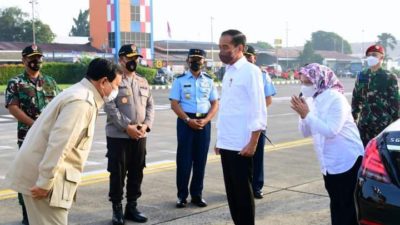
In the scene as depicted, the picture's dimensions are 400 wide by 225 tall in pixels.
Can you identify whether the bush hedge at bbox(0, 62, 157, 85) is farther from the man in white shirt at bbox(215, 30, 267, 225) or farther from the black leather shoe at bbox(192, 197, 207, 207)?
the man in white shirt at bbox(215, 30, 267, 225)

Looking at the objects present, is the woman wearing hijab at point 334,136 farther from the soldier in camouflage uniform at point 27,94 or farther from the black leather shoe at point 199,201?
the soldier in camouflage uniform at point 27,94

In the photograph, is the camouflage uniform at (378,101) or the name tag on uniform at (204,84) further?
the name tag on uniform at (204,84)

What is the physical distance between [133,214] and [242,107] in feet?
5.86

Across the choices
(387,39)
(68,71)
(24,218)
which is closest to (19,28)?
(68,71)

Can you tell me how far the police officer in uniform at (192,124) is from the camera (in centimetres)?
596

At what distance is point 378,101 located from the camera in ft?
19.6

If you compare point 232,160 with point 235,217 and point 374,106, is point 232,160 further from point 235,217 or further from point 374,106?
point 374,106

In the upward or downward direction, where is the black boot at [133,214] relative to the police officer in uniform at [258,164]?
downward

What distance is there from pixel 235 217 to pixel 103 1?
56.6 meters

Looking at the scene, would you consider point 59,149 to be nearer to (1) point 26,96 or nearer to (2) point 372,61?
(1) point 26,96

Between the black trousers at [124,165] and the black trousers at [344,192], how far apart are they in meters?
2.04

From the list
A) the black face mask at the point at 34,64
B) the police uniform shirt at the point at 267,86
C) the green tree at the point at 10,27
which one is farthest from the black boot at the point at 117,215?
the green tree at the point at 10,27

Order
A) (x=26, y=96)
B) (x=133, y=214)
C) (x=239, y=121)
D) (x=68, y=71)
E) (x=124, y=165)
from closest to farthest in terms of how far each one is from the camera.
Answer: (x=239, y=121) < (x=26, y=96) < (x=124, y=165) < (x=133, y=214) < (x=68, y=71)

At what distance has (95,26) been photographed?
59.5 meters
